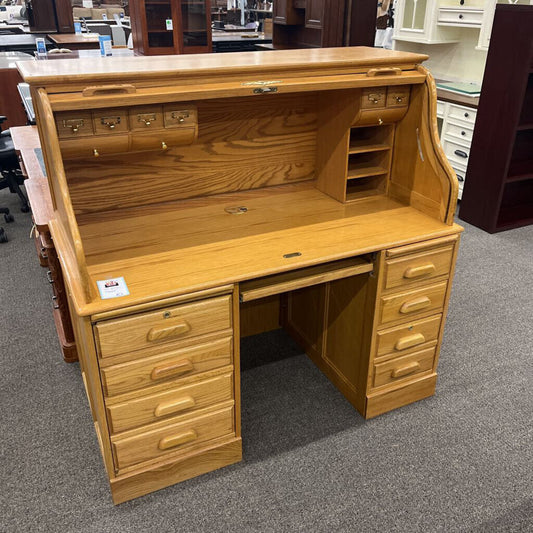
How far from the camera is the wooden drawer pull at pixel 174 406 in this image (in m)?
1.75

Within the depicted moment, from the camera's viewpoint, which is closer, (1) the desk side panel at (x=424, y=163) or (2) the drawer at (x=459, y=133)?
(1) the desk side panel at (x=424, y=163)

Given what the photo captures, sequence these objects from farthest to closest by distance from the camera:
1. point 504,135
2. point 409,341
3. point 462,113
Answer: point 462,113
point 504,135
point 409,341

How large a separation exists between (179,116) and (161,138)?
91 mm

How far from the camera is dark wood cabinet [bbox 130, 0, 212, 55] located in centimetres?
591

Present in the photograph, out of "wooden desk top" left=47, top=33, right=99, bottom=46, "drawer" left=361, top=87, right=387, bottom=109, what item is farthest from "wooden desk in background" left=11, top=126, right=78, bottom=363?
"wooden desk top" left=47, top=33, right=99, bottom=46

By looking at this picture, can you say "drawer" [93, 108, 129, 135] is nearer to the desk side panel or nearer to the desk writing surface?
the desk writing surface

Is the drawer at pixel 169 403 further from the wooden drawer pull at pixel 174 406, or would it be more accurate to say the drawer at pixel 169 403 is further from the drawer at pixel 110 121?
the drawer at pixel 110 121

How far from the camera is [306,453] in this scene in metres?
2.05

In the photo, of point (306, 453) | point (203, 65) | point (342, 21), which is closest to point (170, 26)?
point (342, 21)

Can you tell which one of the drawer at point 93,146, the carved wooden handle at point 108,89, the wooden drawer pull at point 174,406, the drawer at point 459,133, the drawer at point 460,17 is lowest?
the wooden drawer pull at point 174,406

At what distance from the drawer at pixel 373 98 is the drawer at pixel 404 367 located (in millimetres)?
1003

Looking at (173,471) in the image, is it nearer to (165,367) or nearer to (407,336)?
(165,367)

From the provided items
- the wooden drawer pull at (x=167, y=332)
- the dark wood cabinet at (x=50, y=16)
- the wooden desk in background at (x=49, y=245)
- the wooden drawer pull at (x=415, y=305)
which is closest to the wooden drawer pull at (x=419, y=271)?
the wooden drawer pull at (x=415, y=305)

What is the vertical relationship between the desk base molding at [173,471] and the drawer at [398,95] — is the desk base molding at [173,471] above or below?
below
